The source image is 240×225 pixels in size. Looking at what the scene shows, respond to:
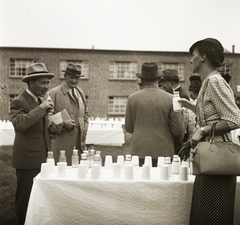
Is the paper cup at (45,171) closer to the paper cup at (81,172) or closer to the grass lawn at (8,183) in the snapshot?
the paper cup at (81,172)

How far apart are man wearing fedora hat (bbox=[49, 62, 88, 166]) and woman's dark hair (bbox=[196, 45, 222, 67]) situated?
2.30 meters

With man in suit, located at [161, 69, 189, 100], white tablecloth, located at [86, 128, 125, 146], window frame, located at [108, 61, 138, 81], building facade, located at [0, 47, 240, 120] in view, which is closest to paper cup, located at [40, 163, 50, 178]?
man in suit, located at [161, 69, 189, 100]

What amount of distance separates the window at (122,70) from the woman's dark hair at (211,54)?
51.8 feet

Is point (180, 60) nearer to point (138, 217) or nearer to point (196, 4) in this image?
point (196, 4)

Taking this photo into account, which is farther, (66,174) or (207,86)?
(66,174)

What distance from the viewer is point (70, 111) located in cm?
458

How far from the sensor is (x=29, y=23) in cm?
415

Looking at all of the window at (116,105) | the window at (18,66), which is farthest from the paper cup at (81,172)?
the window at (116,105)

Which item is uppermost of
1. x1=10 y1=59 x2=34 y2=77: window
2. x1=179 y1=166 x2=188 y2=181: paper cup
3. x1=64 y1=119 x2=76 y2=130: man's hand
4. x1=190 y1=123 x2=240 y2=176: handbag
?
x1=10 y1=59 x2=34 y2=77: window

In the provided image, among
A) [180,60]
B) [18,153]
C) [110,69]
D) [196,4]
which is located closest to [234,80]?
[180,60]

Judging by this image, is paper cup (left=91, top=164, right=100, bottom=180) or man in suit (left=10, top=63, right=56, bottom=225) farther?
man in suit (left=10, top=63, right=56, bottom=225)

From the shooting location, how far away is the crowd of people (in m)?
2.36

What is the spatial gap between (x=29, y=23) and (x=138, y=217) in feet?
8.57

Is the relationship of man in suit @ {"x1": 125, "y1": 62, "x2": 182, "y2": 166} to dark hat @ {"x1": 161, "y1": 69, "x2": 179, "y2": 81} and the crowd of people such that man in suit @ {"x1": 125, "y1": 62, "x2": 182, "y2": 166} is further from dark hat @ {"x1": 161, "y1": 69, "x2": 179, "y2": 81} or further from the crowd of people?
dark hat @ {"x1": 161, "y1": 69, "x2": 179, "y2": 81}
